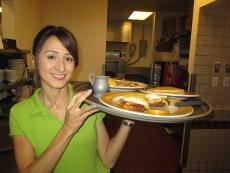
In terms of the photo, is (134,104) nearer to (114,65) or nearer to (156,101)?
(156,101)

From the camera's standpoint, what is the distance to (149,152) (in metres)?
3.31

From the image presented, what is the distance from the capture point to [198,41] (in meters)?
2.37

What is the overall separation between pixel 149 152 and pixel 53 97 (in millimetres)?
2529

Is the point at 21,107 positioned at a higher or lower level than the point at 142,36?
lower

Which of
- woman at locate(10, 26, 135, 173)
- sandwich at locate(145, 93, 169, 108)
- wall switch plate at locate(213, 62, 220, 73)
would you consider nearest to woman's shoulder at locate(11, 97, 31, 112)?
woman at locate(10, 26, 135, 173)

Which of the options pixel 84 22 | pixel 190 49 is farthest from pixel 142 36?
pixel 190 49

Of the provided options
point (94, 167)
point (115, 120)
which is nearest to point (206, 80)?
point (94, 167)

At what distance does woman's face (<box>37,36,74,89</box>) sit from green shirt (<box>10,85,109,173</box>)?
0.52 feet

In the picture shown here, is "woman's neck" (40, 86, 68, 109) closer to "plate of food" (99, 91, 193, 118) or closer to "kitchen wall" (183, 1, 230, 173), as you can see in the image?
"plate of food" (99, 91, 193, 118)

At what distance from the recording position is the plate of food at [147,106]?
0.76m

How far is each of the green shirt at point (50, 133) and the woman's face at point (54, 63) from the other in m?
0.16

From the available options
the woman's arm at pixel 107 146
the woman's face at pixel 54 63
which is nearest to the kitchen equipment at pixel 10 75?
the woman's face at pixel 54 63

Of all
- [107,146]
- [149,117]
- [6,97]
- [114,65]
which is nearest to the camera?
[149,117]

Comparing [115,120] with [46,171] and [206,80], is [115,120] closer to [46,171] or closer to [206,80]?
[206,80]
